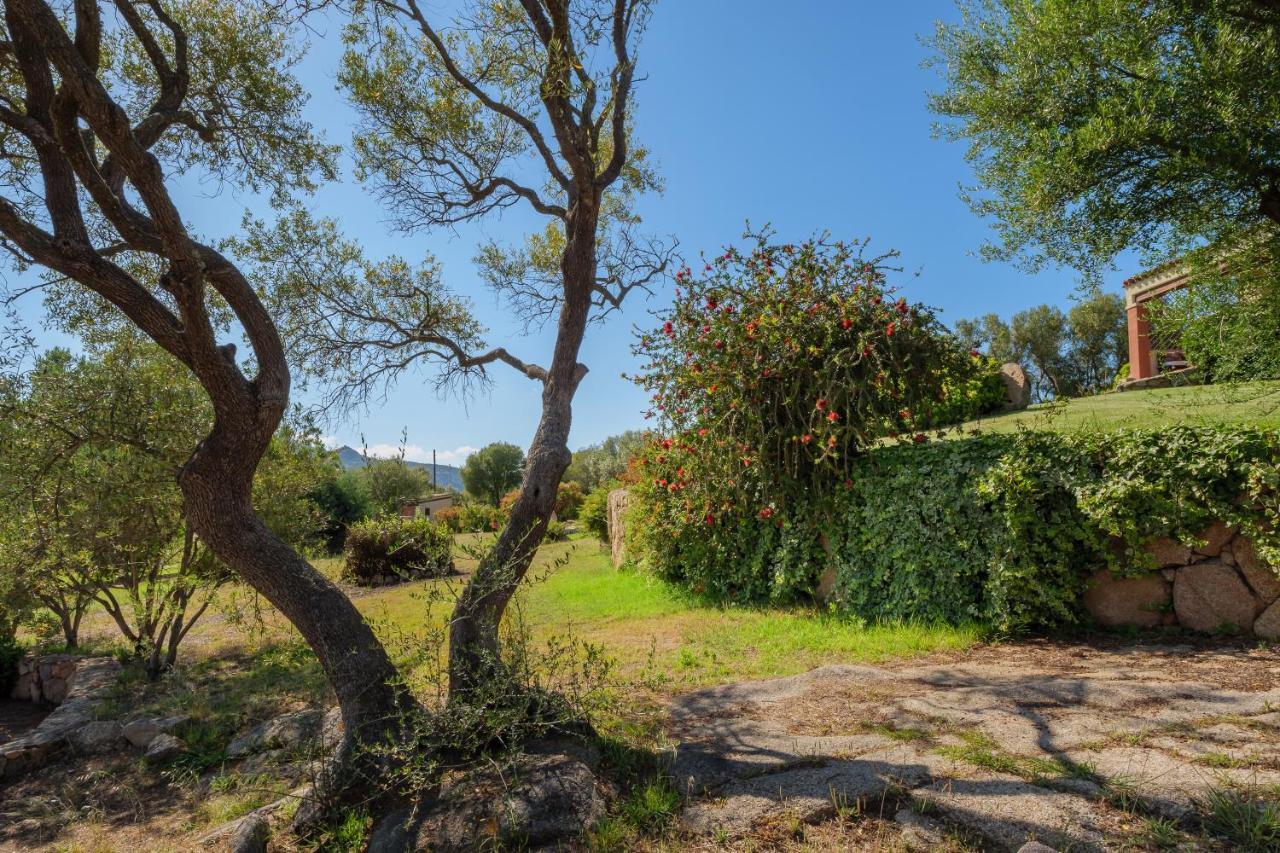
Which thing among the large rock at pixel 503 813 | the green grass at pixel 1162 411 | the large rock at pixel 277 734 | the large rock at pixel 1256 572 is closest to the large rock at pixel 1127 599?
the large rock at pixel 1256 572

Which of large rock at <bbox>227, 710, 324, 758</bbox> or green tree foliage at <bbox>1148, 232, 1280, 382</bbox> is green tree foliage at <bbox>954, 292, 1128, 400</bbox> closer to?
green tree foliage at <bbox>1148, 232, 1280, 382</bbox>

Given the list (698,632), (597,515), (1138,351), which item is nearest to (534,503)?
(698,632)

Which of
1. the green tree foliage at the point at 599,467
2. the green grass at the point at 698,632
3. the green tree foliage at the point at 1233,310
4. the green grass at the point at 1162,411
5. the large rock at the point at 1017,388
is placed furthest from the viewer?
the green tree foliage at the point at 599,467

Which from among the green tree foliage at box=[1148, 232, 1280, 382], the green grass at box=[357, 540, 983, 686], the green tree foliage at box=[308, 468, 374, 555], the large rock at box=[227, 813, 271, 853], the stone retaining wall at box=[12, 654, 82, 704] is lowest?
the stone retaining wall at box=[12, 654, 82, 704]

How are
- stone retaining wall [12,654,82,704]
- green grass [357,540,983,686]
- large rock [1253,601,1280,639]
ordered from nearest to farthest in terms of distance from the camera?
1. large rock [1253,601,1280,639]
2. green grass [357,540,983,686]
3. stone retaining wall [12,654,82,704]

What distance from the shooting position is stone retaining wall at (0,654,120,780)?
5707 millimetres

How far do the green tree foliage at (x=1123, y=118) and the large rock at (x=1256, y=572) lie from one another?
3939 mm

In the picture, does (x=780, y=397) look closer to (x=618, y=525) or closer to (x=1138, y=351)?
(x=618, y=525)

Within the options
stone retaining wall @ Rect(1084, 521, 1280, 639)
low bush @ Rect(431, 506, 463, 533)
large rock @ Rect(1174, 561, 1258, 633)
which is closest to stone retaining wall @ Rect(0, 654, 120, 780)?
low bush @ Rect(431, 506, 463, 533)

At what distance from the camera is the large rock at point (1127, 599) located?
5414 millimetres

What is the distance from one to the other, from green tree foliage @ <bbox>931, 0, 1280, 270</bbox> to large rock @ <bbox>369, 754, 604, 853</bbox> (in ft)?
25.0

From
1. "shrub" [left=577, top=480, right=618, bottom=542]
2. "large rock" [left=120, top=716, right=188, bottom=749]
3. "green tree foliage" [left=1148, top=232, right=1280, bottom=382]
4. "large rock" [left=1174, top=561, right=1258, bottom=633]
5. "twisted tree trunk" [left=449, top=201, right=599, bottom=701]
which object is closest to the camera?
"twisted tree trunk" [left=449, top=201, right=599, bottom=701]

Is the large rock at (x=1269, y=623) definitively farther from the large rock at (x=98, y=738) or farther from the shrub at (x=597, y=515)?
the shrub at (x=597, y=515)

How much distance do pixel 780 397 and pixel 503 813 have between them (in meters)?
5.49
